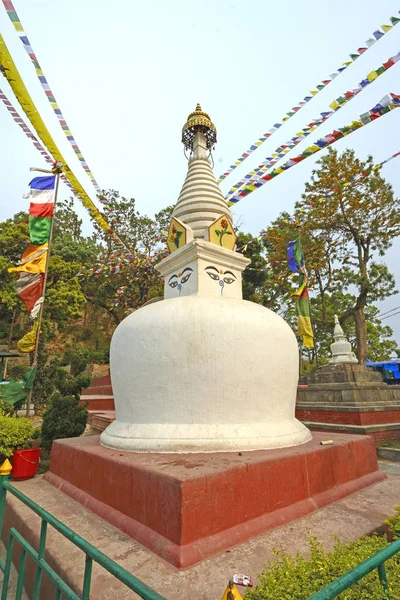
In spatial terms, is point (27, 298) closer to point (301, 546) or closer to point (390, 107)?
point (301, 546)

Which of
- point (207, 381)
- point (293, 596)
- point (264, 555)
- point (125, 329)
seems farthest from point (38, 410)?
point (293, 596)

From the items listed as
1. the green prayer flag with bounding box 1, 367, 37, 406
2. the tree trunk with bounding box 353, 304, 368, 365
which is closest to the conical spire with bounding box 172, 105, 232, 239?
the green prayer flag with bounding box 1, 367, 37, 406

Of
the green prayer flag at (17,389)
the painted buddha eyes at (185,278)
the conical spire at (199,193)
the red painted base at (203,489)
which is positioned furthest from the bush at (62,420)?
the conical spire at (199,193)

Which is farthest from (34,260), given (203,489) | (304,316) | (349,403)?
(349,403)

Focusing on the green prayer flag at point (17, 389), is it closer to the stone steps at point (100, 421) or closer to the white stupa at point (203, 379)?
the white stupa at point (203, 379)

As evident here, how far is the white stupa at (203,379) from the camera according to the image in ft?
14.3

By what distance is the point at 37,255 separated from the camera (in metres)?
7.36

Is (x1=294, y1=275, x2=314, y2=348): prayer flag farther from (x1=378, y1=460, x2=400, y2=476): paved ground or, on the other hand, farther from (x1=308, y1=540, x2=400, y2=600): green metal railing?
(x1=308, y1=540, x2=400, y2=600): green metal railing

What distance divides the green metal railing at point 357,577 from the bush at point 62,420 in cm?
721

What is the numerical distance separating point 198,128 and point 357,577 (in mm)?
8870

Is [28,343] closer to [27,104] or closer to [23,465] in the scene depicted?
[23,465]

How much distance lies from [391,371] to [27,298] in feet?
85.2

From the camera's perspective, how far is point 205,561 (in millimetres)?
2797

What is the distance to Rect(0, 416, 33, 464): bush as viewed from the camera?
6102 mm
